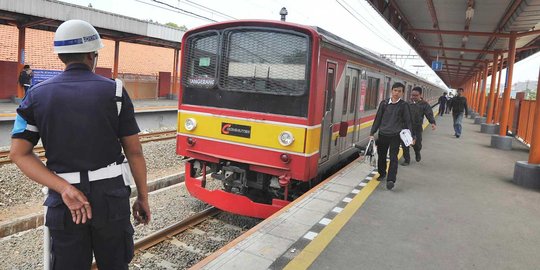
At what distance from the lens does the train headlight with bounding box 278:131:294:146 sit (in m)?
5.55

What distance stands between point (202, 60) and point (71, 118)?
13.8ft

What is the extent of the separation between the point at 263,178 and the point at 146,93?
20357 mm

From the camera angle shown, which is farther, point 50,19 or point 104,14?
point 104,14

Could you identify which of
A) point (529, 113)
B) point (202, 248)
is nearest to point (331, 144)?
point (202, 248)

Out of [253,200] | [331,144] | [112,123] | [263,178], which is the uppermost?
[112,123]

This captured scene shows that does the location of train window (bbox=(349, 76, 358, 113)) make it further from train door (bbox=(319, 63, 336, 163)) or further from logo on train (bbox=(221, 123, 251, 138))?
logo on train (bbox=(221, 123, 251, 138))

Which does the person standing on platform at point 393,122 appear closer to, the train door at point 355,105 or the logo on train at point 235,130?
the train door at point 355,105

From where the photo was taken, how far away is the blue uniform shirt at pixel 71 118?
7.16 ft

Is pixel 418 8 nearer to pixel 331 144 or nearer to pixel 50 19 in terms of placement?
pixel 331 144

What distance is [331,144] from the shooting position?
6676mm

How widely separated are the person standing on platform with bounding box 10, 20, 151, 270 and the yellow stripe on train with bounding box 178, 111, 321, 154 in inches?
133

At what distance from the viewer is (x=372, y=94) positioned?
9.21 meters

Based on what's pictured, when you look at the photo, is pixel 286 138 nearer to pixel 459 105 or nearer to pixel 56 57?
pixel 459 105

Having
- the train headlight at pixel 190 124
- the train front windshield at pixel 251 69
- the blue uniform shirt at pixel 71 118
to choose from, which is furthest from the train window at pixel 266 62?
the blue uniform shirt at pixel 71 118
